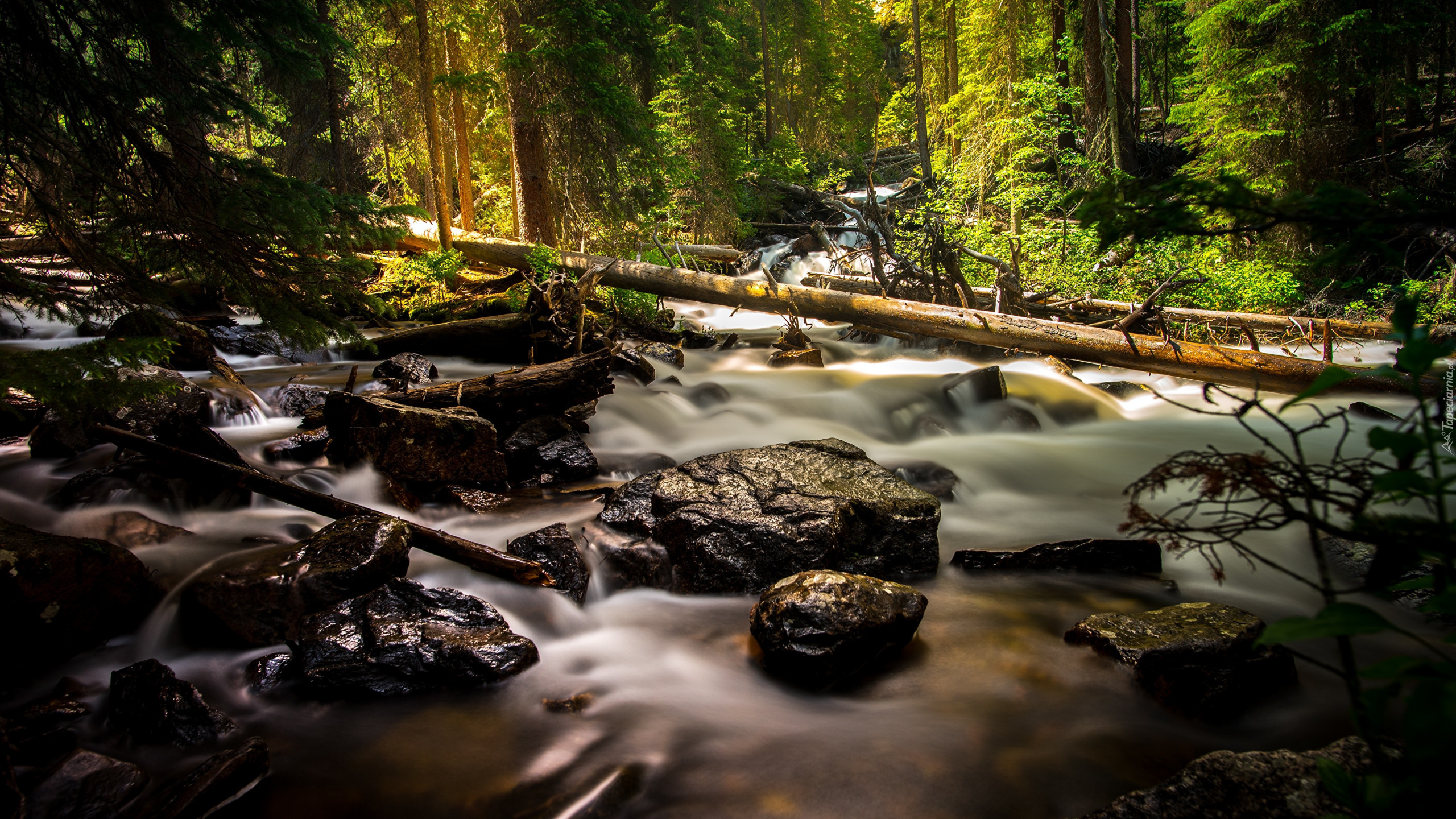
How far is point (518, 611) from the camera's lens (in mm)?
4398

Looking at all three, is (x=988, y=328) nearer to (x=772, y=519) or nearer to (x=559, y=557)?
(x=772, y=519)

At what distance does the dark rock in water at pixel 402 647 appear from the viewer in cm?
356

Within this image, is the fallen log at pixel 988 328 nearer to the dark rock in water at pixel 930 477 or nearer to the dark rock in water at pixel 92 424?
the dark rock in water at pixel 930 477

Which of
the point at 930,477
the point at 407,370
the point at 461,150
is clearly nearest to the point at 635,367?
the point at 407,370

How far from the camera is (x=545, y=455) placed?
6.51 metres

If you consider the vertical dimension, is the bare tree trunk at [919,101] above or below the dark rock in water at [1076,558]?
above

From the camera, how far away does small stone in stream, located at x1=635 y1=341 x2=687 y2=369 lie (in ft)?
34.4

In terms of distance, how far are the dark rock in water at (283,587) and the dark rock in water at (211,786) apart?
92 centimetres

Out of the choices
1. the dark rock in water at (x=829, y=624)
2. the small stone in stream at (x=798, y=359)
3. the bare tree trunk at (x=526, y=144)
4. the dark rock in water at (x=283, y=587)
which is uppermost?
the bare tree trunk at (x=526, y=144)

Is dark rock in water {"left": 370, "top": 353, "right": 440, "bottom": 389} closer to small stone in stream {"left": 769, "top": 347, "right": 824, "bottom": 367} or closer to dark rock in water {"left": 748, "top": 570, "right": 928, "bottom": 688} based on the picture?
small stone in stream {"left": 769, "top": 347, "right": 824, "bottom": 367}

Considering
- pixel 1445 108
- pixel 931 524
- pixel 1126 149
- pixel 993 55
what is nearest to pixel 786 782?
pixel 931 524

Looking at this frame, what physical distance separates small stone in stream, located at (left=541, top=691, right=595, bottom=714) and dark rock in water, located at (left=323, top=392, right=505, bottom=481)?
280 centimetres

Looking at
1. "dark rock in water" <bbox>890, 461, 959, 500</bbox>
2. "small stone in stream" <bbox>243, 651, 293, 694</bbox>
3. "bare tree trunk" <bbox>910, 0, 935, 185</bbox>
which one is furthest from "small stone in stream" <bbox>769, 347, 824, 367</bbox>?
"bare tree trunk" <bbox>910, 0, 935, 185</bbox>

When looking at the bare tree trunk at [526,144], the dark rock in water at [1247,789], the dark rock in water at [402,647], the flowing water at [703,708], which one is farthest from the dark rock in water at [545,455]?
the bare tree trunk at [526,144]
